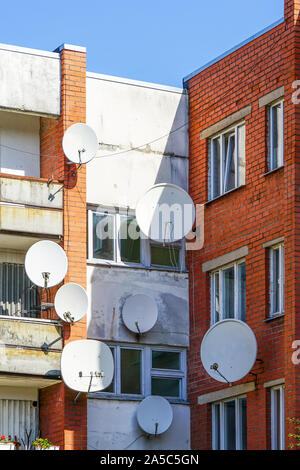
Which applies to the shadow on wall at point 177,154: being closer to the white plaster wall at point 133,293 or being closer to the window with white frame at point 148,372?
the white plaster wall at point 133,293

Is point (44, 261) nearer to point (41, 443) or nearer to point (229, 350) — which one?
point (41, 443)

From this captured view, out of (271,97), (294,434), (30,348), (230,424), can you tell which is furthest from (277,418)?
(271,97)

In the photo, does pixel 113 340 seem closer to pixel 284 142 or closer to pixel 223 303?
pixel 223 303

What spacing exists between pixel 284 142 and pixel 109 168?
449cm

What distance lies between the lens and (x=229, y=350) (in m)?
28.4

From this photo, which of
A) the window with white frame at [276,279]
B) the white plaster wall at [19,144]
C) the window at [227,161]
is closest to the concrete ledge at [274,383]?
the window with white frame at [276,279]

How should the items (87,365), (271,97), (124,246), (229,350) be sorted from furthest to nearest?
(124,246) < (271,97) < (87,365) < (229,350)

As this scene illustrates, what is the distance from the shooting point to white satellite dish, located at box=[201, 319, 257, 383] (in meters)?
28.0

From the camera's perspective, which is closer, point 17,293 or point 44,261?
point 44,261

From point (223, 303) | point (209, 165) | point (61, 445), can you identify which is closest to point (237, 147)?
point (209, 165)

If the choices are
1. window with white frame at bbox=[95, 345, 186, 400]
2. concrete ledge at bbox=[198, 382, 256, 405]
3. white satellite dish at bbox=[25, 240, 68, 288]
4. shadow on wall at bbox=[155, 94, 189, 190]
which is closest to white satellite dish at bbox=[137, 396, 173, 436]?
window with white frame at bbox=[95, 345, 186, 400]

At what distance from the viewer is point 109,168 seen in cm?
3130

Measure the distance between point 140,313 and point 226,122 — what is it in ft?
15.2

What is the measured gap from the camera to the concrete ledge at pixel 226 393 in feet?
94.7
